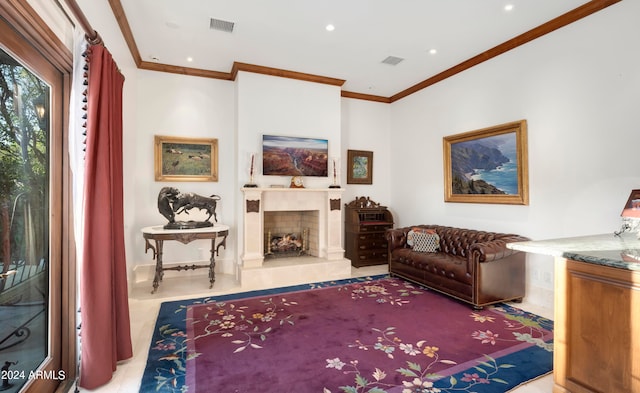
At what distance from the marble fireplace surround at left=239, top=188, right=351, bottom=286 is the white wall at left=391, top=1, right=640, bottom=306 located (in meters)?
1.97

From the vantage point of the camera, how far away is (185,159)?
5082 millimetres

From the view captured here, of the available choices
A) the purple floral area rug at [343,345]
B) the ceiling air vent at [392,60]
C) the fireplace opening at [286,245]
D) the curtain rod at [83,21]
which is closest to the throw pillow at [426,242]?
the purple floral area rug at [343,345]

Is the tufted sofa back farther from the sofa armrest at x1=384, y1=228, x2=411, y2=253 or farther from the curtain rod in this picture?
the curtain rod

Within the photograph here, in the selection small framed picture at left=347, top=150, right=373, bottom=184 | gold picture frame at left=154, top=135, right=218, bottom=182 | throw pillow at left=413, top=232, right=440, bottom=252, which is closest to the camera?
throw pillow at left=413, top=232, right=440, bottom=252

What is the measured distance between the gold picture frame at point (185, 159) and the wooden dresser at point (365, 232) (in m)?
2.64

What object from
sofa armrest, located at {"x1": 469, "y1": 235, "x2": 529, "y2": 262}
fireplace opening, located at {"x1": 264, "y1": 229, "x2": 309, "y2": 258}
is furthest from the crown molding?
fireplace opening, located at {"x1": 264, "y1": 229, "x2": 309, "y2": 258}

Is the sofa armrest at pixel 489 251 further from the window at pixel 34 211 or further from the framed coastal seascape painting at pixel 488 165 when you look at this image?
the window at pixel 34 211

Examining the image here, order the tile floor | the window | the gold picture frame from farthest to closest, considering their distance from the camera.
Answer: the gold picture frame
the tile floor
the window

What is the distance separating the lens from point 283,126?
5.19 meters

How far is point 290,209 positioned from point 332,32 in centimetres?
277

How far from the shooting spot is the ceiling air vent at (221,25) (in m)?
3.69

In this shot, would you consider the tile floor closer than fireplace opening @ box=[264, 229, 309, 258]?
Yes

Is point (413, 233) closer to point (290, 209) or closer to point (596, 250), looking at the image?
point (290, 209)

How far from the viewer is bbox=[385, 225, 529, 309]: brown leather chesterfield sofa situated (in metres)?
3.64
